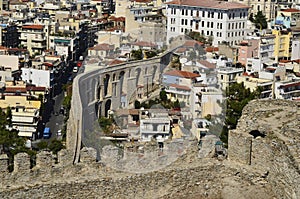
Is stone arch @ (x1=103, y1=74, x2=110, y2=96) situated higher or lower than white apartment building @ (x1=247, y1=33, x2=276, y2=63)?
higher

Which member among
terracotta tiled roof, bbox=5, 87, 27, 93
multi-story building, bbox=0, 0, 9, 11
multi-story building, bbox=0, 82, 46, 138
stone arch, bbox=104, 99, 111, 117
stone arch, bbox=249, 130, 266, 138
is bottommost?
multi-story building, bbox=0, 82, 46, 138

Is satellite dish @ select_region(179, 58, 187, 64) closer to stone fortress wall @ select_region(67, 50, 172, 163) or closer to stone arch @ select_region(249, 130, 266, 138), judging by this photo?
stone fortress wall @ select_region(67, 50, 172, 163)

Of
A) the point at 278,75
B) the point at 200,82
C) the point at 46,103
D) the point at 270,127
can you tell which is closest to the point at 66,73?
the point at 46,103

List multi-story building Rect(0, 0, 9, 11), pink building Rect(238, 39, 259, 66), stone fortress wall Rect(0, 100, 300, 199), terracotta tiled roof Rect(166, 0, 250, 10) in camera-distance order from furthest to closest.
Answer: multi-story building Rect(0, 0, 9, 11) < terracotta tiled roof Rect(166, 0, 250, 10) < pink building Rect(238, 39, 259, 66) < stone fortress wall Rect(0, 100, 300, 199)

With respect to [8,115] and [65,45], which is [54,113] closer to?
[8,115]

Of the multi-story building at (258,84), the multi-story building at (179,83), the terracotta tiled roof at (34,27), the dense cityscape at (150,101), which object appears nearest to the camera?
the dense cityscape at (150,101)

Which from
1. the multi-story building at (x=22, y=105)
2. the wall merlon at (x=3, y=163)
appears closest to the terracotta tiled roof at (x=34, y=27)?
the multi-story building at (x=22, y=105)

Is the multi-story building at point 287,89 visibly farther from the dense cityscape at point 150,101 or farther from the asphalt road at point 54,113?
the asphalt road at point 54,113

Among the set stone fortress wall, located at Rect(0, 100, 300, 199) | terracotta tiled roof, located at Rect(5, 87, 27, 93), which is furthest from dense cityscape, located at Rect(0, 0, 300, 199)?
terracotta tiled roof, located at Rect(5, 87, 27, 93)
